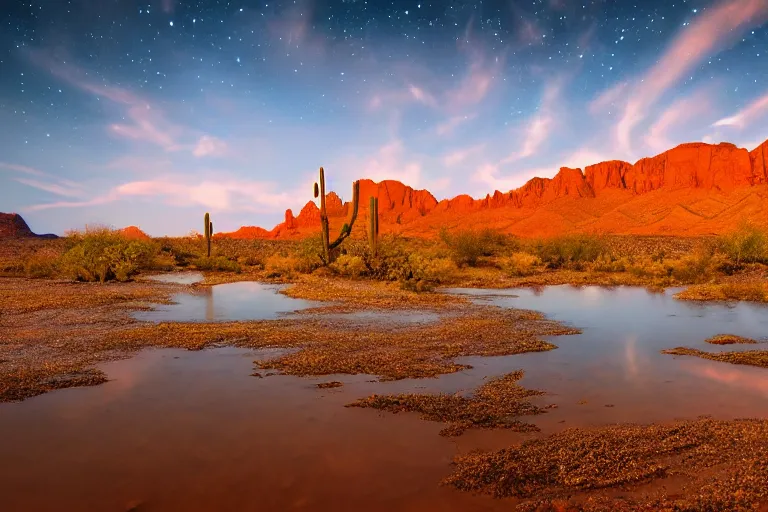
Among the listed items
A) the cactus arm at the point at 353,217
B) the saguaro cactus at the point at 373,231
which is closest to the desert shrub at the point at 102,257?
the cactus arm at the point at 353,217

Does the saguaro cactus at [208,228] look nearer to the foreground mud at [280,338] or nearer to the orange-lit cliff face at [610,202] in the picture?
the foreground mud at [280,338]

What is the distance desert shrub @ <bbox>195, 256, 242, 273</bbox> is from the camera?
109ft

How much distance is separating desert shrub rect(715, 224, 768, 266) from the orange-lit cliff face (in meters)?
44.3

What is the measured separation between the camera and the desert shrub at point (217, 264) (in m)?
33.3

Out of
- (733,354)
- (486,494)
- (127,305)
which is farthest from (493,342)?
(127,305)

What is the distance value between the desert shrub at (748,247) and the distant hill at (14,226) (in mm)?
93243

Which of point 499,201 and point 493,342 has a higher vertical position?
point 499,201

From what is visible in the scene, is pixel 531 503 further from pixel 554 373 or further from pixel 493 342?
pixel 493 342

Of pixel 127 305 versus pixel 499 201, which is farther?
pixel 499 201

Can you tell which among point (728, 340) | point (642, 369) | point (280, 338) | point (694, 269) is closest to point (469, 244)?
point (694, 269)

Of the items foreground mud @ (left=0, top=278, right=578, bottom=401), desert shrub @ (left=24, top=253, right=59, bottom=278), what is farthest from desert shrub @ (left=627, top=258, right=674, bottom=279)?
desert shrub @ (left=24, top=253, right=59, bottom=278)

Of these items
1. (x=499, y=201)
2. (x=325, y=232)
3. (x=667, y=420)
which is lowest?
(x=667, y=420)

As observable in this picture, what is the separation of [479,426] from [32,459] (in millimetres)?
5100

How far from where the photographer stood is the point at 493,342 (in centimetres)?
1136
